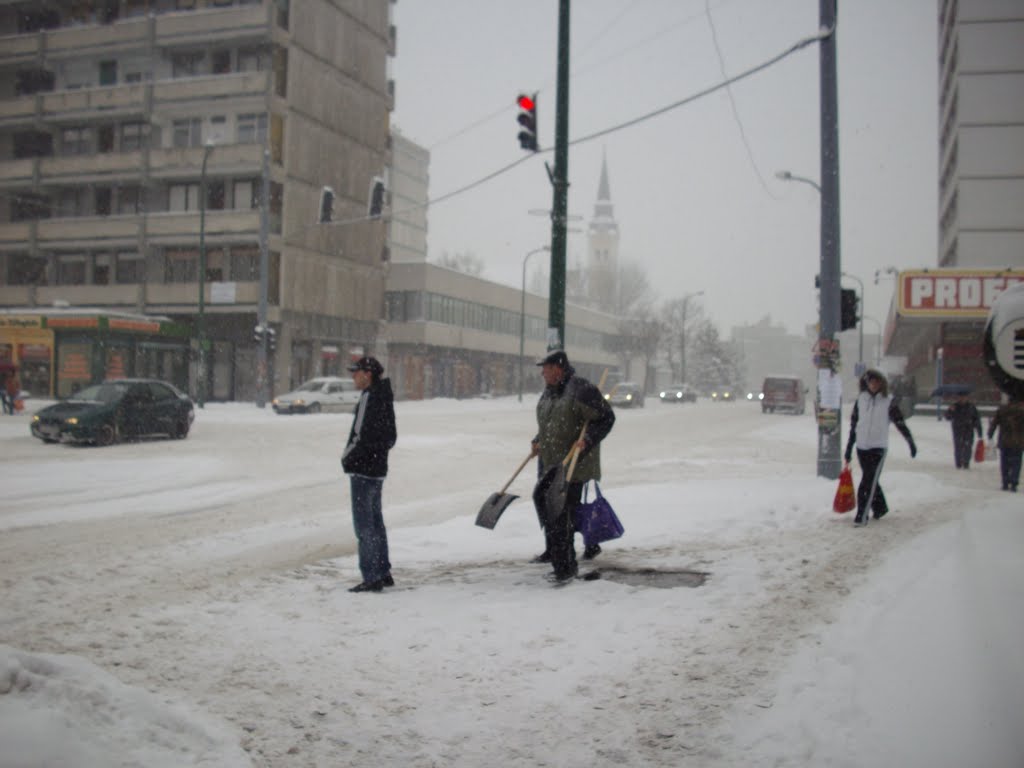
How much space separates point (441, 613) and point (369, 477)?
4.01 ft

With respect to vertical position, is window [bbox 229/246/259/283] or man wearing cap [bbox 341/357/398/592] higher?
window [bbox 229/246/259/283]

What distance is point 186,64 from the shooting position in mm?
44781

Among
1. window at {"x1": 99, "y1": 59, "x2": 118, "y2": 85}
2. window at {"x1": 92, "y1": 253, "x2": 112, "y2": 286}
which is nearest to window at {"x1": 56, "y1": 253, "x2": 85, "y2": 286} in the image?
window at {"x1": 92, "y1": 253, "x2": 112, "y2": 286}

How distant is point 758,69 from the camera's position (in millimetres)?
12250

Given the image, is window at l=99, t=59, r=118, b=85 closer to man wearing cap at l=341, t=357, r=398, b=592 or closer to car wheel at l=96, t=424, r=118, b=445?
car wheel at l=96, t=424, r=118, b=445

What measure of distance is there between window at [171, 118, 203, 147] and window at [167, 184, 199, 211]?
87.5 inches

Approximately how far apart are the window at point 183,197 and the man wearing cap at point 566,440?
134 feet

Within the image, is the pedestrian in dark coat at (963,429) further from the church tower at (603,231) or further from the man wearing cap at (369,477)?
the church tower at (603,231)

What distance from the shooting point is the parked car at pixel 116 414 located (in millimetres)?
17828

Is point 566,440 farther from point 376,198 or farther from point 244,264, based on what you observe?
point 244,264

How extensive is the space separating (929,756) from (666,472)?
12.3m

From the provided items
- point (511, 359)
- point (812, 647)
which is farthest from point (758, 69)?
point (511, 359)

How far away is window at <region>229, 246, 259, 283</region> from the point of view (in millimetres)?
42000

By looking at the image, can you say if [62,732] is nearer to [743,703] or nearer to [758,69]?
[743,703]
